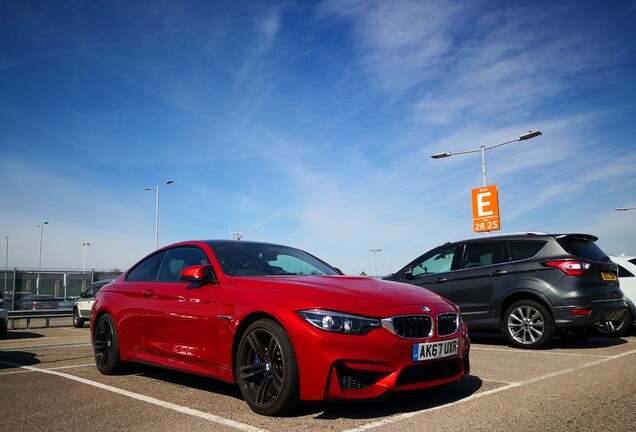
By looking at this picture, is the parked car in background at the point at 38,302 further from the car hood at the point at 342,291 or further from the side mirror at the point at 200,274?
the car hood at the point at 342,291

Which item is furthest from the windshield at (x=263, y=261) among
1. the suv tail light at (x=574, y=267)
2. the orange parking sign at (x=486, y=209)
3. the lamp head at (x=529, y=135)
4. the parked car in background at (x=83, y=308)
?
the orange parking sign at (x=486, y=209)

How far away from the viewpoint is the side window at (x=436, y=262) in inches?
375

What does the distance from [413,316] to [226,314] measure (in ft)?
4.96

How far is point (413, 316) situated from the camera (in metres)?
4.02

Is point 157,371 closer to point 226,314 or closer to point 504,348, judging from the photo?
point 226,314

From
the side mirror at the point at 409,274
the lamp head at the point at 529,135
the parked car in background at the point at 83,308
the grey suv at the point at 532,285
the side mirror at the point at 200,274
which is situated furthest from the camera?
the lamp head at the point at 529,135

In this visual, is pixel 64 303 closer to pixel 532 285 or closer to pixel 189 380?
pixel 189 380

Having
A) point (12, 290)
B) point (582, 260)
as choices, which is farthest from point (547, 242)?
point (12, 290)

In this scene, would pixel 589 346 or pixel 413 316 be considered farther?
pixel 589 346

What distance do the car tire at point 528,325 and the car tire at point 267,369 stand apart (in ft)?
17.6

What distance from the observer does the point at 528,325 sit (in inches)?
321

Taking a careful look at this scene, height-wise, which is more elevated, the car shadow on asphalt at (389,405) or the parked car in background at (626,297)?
the parked car in background at (626,297)

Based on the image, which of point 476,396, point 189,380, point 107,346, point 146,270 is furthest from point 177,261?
point 476,396

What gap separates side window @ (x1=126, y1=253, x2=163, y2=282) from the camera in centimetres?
586
